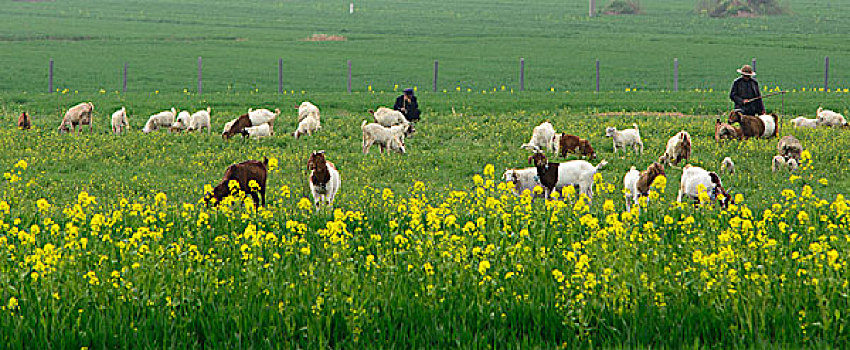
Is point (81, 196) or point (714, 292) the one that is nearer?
point (714, 292)

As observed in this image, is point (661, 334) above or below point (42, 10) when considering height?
below

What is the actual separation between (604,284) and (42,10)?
100928mm

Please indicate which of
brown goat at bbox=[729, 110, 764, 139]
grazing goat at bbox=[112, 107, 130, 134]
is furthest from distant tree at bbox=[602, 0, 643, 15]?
grazing goat at bbox=[112, 107, 130, 134]

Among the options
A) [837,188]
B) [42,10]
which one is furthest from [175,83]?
[42,10]

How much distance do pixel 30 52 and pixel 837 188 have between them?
5630 cm

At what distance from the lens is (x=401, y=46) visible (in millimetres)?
70250

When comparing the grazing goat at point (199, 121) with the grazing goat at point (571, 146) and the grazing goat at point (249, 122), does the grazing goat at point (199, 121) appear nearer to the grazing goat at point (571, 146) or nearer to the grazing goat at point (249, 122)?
the grazing goat at point (249, 122)

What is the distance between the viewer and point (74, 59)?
6088 cm

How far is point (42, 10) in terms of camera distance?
99.3 meters

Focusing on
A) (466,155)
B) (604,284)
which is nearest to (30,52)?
(466,155)

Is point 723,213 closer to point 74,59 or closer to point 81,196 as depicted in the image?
point 81,196

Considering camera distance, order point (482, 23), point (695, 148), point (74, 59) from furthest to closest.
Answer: point (482, 23)
point (74, 59)
point (695, 148)

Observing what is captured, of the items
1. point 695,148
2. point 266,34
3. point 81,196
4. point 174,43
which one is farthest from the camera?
point 266,34

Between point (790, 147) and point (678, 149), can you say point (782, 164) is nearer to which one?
point (790, 147)
